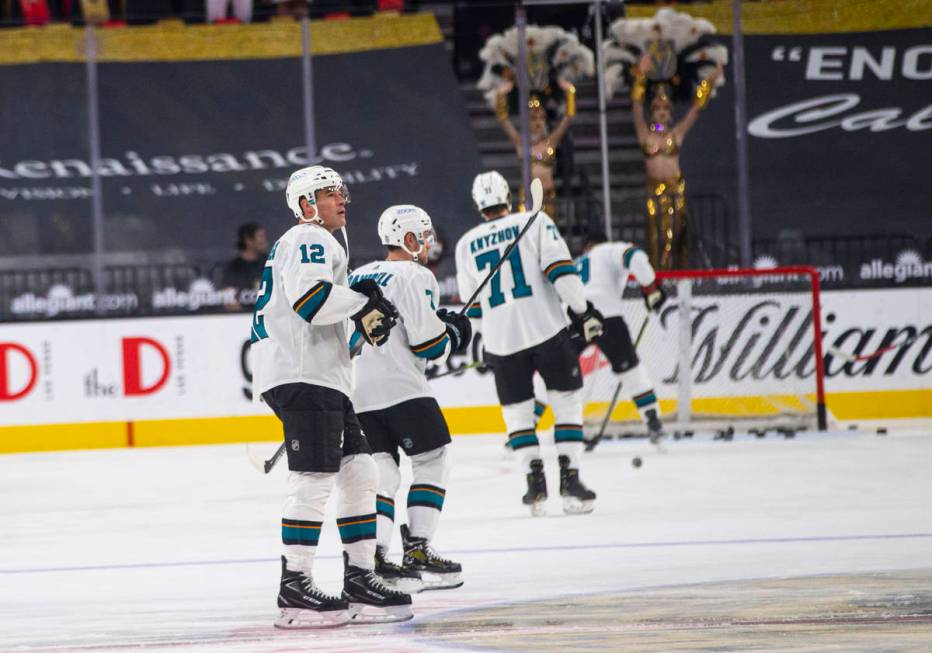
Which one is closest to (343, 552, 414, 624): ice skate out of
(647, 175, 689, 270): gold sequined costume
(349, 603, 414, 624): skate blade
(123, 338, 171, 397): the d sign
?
(349, 603, 414, 624): skate blade

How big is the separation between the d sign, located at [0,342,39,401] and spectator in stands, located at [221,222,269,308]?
145 centimetres

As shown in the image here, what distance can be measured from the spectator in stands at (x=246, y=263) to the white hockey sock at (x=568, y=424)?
4839mm

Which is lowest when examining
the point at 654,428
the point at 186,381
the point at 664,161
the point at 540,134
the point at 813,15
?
the point at 654,428

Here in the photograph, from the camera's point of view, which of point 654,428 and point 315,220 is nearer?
point 315,220

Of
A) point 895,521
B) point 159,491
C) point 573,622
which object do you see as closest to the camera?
point 573,622

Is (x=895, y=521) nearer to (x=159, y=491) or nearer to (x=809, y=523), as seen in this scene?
(x=809, y=523)

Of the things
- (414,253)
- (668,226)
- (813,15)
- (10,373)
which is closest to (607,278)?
(668,226)

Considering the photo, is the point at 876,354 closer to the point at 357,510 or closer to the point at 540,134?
the point at 540,134

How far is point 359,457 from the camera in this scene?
4270 millimetres

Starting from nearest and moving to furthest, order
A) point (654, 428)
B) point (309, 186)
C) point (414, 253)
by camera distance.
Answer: point (309, 186), point (414, 253), point (654, 428)

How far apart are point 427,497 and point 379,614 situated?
71 cm

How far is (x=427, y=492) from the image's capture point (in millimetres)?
4785

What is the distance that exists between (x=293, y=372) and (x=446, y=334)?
659mm

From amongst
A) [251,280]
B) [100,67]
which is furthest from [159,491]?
→ [100,67]
